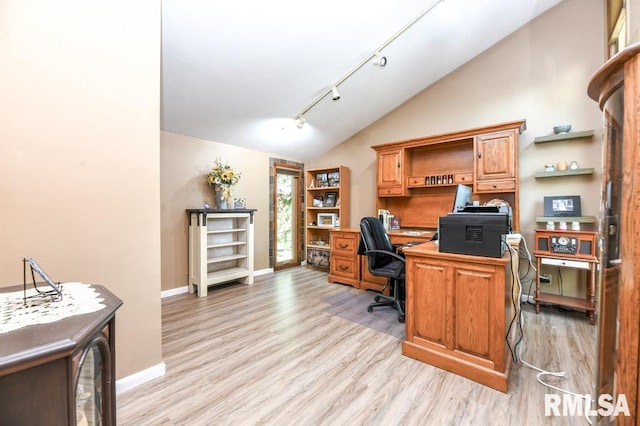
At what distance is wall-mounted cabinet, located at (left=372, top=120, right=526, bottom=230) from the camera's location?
3.02 meters

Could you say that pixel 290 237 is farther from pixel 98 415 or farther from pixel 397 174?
pixel 98 415

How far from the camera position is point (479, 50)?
3.47 metres

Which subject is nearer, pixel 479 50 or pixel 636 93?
pixel 636 93

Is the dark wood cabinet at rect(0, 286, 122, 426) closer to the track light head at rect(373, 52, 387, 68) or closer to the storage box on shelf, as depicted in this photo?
the track light head at rect(373, 52, 387, 68)

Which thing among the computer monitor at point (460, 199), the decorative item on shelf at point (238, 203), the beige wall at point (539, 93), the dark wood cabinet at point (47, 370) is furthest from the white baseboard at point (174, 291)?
the beige wall at point (539, 93)

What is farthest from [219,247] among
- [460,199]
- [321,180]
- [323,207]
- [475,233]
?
[475,233]

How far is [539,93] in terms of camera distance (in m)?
3.14

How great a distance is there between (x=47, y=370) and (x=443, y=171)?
410 centimetres

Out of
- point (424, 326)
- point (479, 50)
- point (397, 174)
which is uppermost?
point (479, 50)

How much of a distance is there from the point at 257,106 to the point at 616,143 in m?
3.30

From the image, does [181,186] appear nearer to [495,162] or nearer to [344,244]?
[344,244]

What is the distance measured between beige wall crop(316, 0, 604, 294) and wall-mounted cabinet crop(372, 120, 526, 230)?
31 centimetres

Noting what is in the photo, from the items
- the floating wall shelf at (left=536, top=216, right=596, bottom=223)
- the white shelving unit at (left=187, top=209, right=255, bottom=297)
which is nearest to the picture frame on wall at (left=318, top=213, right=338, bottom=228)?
the white shelving unit at (left=187, top=209, right=255, bottom=297)

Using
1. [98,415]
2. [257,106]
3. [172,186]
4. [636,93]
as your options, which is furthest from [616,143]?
[172,186]
